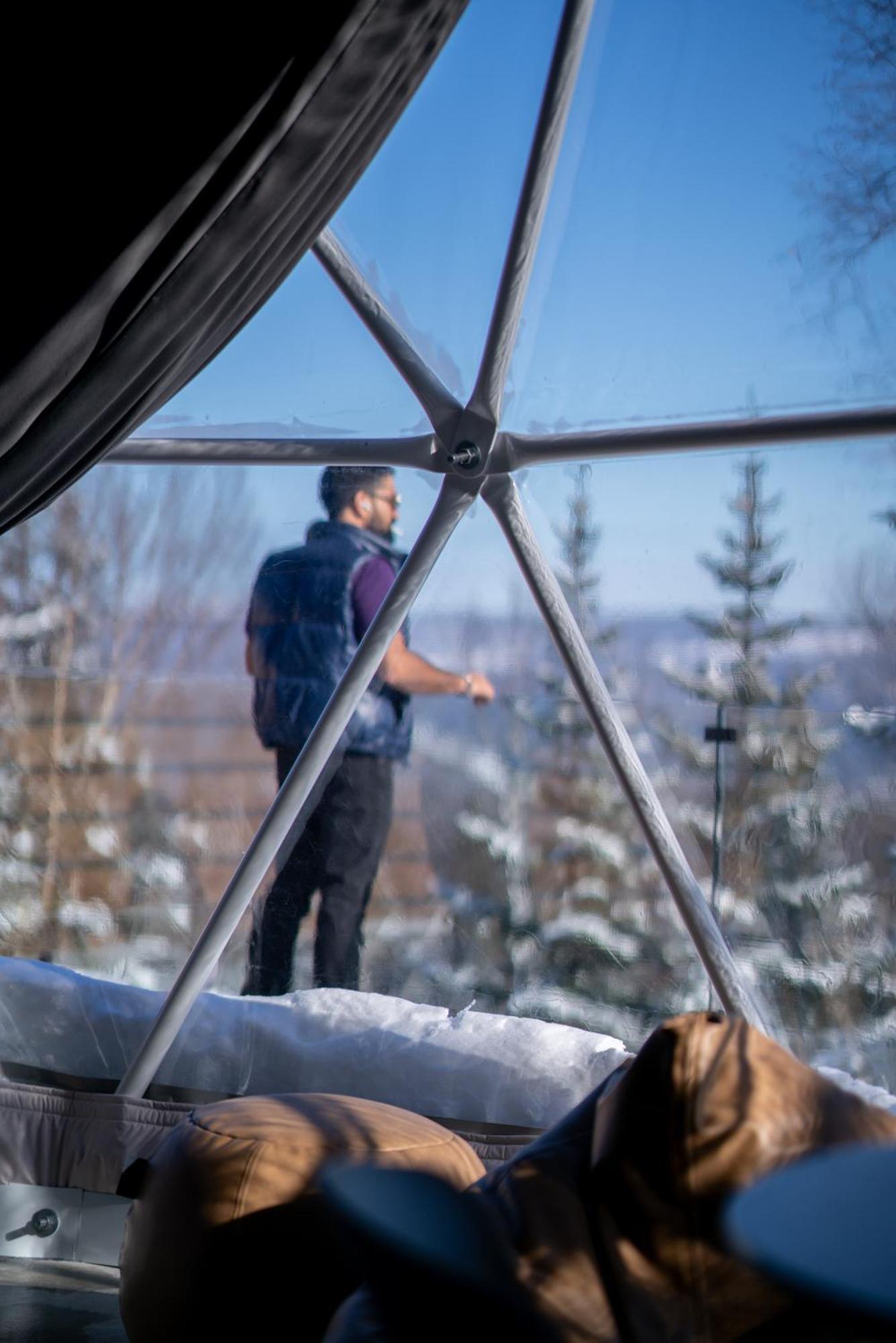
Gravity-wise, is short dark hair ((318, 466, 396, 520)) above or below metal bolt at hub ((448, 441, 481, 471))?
below

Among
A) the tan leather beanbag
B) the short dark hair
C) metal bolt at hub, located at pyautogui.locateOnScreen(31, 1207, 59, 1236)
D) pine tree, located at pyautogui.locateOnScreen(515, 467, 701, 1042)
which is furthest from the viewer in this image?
the short dark hair

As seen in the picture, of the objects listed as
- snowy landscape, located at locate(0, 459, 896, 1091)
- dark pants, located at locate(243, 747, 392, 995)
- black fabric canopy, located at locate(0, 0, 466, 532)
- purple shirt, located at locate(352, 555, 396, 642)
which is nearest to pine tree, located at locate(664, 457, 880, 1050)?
snowy landscape, located at locate(0, 459, 896, 1091)

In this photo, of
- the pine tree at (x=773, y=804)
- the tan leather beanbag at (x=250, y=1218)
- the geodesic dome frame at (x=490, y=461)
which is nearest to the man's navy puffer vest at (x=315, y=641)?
the geodesic dome frame at (x=490, y=461)

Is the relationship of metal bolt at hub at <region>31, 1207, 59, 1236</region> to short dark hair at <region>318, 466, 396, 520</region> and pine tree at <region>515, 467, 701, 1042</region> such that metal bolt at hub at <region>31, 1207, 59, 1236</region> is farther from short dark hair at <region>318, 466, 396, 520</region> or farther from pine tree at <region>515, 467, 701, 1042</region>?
short dark hair at <region>318, 466, 396, 520</region>

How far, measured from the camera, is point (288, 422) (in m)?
4.26

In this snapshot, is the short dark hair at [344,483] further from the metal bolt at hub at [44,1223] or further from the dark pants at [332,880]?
the metal bolt at hub at [44,1223]

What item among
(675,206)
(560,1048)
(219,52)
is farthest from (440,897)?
(219,52)

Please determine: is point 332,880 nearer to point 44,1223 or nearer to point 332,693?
point 332,693

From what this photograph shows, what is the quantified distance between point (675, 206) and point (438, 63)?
0.88 m

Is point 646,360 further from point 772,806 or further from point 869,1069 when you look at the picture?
point 869,1069

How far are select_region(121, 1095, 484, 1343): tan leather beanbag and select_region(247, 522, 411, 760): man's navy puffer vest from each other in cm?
151

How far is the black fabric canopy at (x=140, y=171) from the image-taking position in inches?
110

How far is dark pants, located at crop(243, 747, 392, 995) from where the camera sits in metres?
4.32

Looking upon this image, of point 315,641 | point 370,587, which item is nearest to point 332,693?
point 315,641
